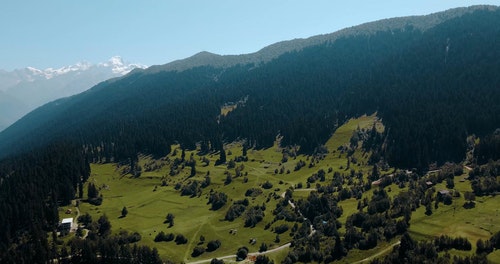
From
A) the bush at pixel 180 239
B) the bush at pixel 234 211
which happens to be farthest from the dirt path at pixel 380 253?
the bush at pixel 234 211

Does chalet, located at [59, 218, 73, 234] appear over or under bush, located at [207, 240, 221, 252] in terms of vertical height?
over

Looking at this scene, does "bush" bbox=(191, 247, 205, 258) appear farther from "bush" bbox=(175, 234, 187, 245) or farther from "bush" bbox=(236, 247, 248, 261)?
"bush" bbox=(236, 247, 248, 261)

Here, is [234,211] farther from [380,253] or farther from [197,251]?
[380,253]

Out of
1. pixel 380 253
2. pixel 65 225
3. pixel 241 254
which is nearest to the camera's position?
pixel 380 253

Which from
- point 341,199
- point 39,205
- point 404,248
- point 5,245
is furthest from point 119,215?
point 404,248

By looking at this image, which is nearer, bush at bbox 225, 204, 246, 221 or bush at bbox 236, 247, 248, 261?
bush at bbox 236, 247, 248, 261

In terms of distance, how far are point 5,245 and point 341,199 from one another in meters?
128

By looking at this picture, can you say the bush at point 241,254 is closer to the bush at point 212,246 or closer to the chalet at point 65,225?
the bush at point 212,246

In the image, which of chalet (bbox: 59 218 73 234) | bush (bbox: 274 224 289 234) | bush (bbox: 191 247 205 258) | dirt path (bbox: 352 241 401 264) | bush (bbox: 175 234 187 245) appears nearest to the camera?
dirt path (bbox: 352 241 401 264)

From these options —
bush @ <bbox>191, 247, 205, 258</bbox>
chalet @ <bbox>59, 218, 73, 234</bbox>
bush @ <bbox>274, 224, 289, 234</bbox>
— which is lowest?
bush @ <bbox>274, 224, 289, 234</bbox>

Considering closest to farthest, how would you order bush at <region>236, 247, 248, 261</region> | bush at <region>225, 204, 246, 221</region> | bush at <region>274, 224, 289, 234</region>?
bush at <region>236, 247, 248, 261</region>
bush at <region>274, 224, 289, 234</region>
bush at <region>225, 204, 246, 221</region>

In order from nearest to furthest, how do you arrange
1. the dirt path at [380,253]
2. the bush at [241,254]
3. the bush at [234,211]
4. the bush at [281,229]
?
the dirt path at [380,253] < the bush at [241,254] < the bush at [281,229] < the bush at [234,211]

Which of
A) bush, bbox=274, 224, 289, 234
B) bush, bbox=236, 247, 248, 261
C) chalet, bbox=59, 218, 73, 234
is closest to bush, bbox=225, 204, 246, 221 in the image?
bush, bbox=274, 224, 289, 234

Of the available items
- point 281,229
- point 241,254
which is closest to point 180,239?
point 241,254
